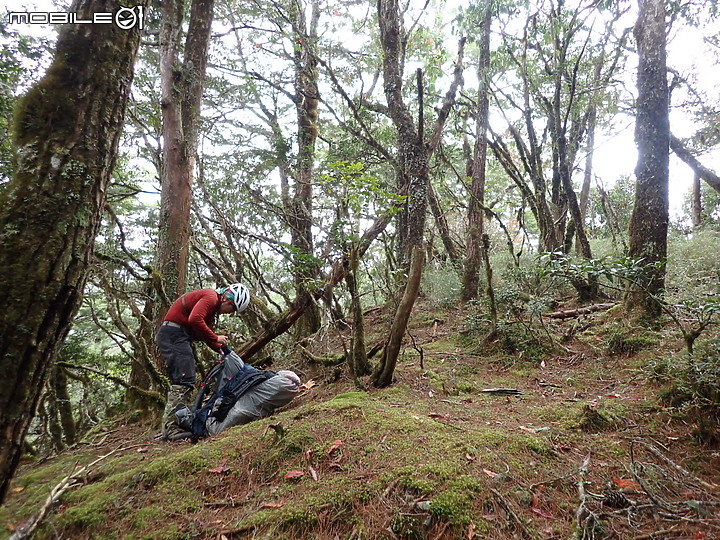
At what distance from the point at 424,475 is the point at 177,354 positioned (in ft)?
10.6

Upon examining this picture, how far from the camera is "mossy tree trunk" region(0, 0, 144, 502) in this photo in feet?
5.83

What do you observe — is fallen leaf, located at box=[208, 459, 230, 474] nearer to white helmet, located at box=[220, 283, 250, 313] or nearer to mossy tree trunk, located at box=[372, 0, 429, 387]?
white helmet, located at box=[220, 283, 250, 313]

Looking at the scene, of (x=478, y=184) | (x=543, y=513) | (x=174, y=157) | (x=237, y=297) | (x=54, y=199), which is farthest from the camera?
(x=478, y=184)

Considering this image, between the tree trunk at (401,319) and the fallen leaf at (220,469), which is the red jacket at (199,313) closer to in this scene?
the fallen leaf at (220,469)

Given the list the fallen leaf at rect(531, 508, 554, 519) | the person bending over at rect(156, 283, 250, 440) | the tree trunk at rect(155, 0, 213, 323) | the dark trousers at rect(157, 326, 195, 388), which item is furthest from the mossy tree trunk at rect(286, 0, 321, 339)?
the fallen leaf at rect(531, 508, 554, 519)

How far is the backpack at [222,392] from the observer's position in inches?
164

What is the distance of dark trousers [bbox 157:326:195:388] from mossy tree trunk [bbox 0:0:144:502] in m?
2.57

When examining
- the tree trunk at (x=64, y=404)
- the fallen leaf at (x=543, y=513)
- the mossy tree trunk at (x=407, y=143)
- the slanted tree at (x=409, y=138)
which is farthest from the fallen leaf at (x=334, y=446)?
the tree trunk at (x=64, y=404)

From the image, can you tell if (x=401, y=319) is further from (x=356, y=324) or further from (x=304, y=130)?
(x=304, y=130)

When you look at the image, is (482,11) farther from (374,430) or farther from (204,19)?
(374,430)

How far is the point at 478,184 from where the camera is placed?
8.70 metres

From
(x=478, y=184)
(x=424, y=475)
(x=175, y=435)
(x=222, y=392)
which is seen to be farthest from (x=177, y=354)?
(x=478, y=184)

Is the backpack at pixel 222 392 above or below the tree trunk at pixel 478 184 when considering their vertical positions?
below

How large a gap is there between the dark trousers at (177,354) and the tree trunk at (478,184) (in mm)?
5580
